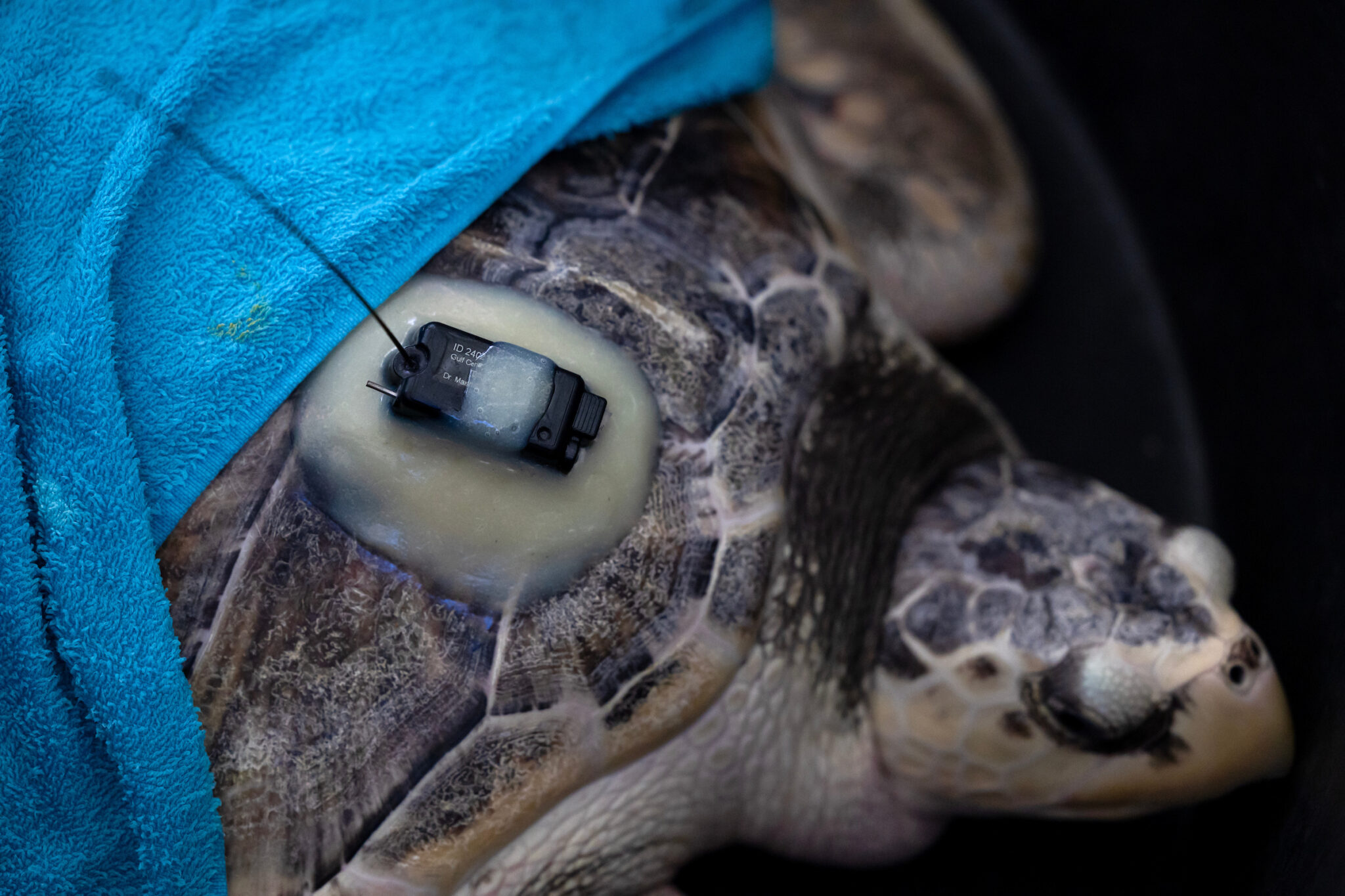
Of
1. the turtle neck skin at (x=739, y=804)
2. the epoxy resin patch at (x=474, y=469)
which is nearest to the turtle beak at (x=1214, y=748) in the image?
the turtle neck skin at (x=739, y=804)

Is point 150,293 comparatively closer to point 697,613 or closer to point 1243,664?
point 697,613

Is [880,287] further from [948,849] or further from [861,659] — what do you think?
[948,849]

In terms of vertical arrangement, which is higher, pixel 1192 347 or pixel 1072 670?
pixel 1192 347

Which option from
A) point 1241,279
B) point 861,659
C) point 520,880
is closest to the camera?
point 520,880

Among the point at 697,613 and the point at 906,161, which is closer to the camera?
the point at 697,613

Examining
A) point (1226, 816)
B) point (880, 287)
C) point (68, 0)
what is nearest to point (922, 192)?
point (880, 287)

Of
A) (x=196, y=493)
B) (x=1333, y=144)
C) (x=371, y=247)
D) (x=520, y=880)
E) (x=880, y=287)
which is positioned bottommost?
(x=520, y=880)

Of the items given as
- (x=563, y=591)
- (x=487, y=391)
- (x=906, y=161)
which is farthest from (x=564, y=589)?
(x=906, y=161)

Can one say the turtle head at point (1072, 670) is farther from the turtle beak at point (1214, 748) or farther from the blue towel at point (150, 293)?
the blue towel at point (150, 293)
